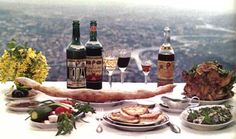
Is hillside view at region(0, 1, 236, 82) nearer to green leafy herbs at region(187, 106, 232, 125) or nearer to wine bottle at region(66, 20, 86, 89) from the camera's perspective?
wine bottle at region(66, 20, 86, 89)

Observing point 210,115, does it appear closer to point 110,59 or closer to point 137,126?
point 137,126

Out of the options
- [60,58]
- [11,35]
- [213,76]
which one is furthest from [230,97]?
[11,35]

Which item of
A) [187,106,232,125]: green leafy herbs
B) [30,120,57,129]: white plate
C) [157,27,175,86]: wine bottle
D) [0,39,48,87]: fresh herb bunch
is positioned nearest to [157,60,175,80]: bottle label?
[157,27,175,86]: wine bottle

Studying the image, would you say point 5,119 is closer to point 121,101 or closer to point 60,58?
point 121,101

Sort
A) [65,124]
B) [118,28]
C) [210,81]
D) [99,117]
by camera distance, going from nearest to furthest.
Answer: [65,124]
[99,117]
[210,81]
[118,28]

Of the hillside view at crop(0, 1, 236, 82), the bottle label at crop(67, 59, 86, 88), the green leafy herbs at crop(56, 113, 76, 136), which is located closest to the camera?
the green leafy herbs at crop(56, 113, 76, 136)

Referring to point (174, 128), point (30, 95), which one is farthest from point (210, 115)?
point (30, 95)
